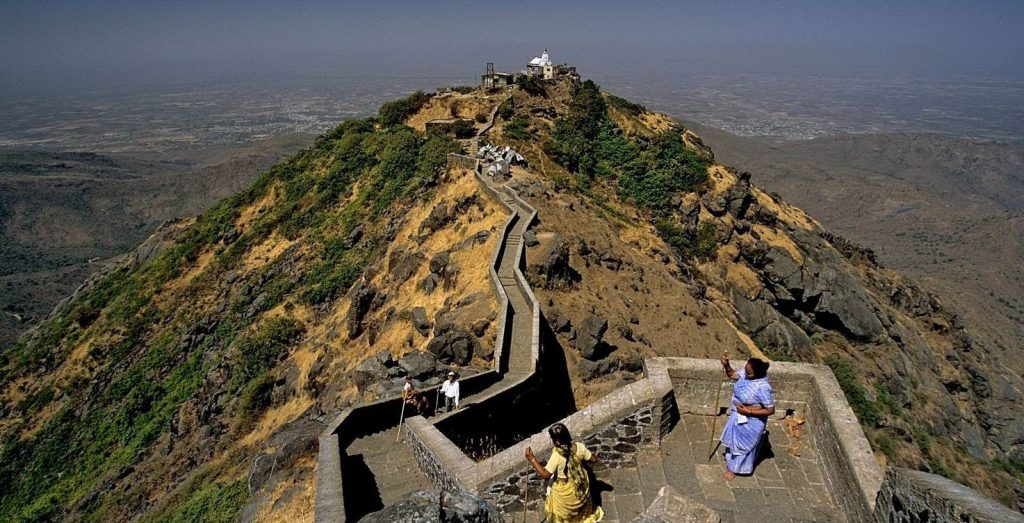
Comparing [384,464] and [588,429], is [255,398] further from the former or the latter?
[588,429]

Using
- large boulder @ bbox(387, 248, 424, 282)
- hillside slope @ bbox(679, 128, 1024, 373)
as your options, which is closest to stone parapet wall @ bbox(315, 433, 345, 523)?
large boulder @ bbox(387, 248, 424, 282)

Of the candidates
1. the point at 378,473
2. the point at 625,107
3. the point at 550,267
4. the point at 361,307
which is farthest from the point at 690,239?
the point at 378,473

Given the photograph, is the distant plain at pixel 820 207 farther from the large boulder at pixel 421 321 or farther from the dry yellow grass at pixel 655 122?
the large boulder at pixel 421 321

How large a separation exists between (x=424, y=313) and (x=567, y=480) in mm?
12300

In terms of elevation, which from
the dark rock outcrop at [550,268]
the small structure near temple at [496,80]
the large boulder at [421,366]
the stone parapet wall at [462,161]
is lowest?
the large boulder at [421,366]

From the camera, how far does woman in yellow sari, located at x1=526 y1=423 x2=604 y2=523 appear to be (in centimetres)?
581

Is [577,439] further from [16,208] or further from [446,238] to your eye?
[16,208]

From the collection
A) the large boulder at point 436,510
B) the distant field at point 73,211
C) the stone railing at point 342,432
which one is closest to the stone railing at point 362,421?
the stone railing at point 342,432

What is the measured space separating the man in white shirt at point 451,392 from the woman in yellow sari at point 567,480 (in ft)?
16.6

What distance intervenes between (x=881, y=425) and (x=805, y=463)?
21.1 meters

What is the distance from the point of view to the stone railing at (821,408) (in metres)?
6.17

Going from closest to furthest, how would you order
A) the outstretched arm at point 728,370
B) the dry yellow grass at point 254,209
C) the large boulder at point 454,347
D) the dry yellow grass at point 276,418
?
1. the outstretched arm at point 728,370
2. the large boulder at point 454,347
3. the dry yellow grass at point 276,418
4. the dry yellow grass at point 254,209

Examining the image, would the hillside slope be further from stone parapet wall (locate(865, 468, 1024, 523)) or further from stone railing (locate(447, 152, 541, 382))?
stone parapet wall (locate(865, 468, 1024, 523))

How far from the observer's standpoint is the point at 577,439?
7.10 metres
